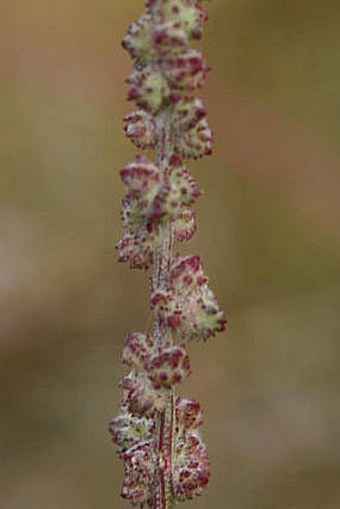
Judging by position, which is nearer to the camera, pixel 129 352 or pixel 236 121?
pixel 129 352

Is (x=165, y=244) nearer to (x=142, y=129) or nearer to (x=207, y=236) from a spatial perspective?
(x=142, y=129)

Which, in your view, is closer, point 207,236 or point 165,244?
point 165,244

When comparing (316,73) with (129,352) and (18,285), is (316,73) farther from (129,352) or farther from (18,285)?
(129,352)

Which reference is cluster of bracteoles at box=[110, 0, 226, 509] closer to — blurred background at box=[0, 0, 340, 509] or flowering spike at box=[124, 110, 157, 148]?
flowering spike at box=[124, 110, 157, 148]

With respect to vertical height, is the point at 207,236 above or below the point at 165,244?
above

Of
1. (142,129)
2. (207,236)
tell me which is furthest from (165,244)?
(207,236)

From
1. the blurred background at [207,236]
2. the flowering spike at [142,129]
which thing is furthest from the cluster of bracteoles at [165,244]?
the blurred background at [207,236]

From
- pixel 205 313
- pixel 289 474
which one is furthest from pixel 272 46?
pixel 205 313
